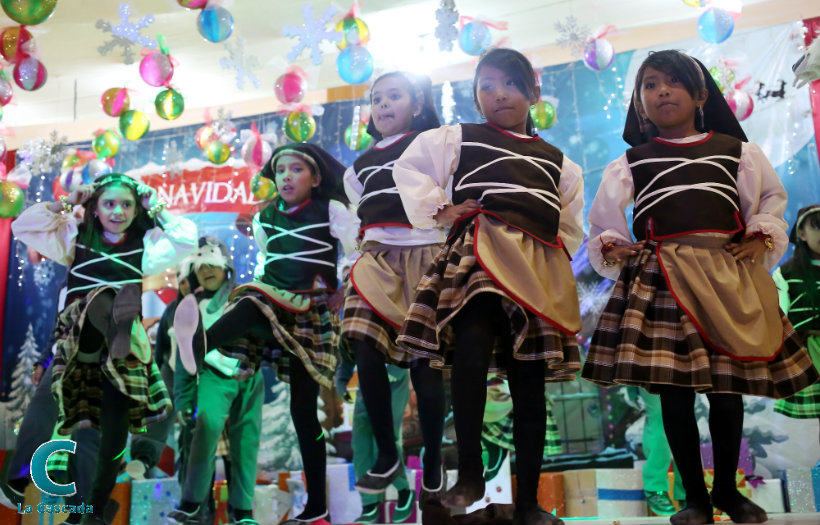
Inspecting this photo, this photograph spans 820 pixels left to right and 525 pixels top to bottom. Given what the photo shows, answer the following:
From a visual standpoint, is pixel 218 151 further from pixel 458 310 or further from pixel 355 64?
pixel 458 310

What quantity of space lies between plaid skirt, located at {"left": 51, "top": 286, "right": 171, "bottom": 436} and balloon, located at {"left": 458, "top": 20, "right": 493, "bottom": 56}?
221 cm

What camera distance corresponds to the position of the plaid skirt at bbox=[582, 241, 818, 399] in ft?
8.02

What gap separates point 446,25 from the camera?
408 centimetres

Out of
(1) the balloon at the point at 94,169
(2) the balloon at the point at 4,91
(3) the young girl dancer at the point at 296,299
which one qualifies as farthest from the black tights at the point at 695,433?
(1) the balloon at the point at 94,169

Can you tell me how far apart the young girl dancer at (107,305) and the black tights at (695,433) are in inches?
89.5

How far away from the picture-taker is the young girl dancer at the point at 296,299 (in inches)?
138

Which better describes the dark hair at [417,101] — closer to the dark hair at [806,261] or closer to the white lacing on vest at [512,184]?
the white lacing on vest at [512,184]

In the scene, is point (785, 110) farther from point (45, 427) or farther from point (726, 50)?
point (45, 427)

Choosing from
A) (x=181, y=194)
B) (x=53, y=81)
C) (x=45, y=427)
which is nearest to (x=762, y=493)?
(x=45, y=427)

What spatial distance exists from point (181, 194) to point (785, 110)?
4255mm

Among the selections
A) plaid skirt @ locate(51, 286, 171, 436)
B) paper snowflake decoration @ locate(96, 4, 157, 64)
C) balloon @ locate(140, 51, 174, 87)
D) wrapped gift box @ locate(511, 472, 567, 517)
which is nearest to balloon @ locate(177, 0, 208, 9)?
paper snowflake decoration @ locate(96, 4, 157, 64)

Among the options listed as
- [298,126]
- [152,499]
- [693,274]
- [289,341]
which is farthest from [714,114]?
[152,499]

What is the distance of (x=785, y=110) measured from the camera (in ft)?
16.7

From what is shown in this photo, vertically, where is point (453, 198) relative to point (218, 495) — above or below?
above
